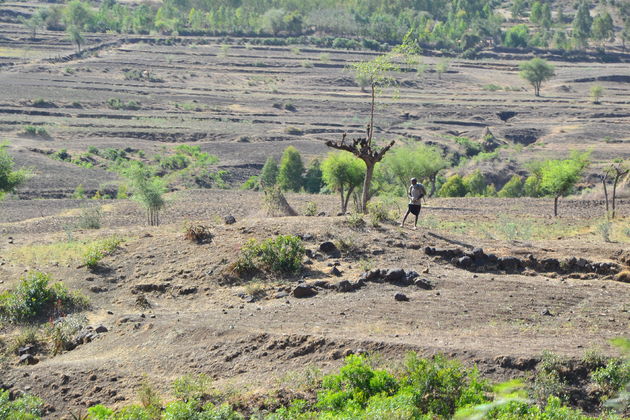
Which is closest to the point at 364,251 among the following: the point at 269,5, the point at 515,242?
the point at 515,242

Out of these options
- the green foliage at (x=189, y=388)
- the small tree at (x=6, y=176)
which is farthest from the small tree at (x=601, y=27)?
the green foliage at (x=189, y=388)

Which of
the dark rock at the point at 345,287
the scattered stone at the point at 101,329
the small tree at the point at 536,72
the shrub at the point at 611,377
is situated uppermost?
the small tree at the point at 536,72

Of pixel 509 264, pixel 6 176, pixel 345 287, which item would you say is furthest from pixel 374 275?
pixel 6 176

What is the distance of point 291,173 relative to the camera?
4141cm

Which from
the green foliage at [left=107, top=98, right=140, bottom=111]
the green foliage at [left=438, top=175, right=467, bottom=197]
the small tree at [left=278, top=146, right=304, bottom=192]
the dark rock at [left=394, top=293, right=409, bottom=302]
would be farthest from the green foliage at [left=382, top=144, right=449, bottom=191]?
the green foliage at [left=107, top=98, right=140, bottom=111]

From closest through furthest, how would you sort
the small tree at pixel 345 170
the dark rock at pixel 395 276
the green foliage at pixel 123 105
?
1. the dark rock at pixel 395 276
2. the small tree at pixel 345 170
3. the green foliage at pixel 123 105

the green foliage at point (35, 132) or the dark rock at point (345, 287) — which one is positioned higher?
the dark rock at point (345, 287)

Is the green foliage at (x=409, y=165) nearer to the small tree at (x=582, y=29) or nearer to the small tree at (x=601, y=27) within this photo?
the small tree at (x=582, y=29)

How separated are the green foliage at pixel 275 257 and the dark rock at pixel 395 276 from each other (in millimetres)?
1730

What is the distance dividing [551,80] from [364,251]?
81137mm

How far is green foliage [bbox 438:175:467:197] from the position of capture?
38.1 meters

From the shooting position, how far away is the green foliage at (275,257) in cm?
1485

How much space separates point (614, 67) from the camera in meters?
99.8

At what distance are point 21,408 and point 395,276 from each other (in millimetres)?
6248
